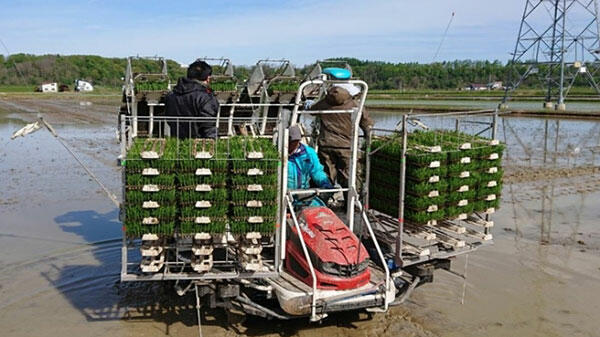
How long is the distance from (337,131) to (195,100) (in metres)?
1.88

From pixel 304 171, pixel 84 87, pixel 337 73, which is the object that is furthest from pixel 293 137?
pixel 84 87

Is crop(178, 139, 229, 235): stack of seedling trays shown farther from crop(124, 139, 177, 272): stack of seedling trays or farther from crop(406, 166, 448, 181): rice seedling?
crop(406, 166, 448, 181): rice seedling

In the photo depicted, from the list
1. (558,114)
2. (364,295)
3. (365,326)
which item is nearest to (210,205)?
(364,295)

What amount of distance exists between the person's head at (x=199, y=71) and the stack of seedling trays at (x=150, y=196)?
1.45 m

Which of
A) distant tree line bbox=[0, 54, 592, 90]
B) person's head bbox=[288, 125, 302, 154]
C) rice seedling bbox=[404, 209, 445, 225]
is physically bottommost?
rice seedling bbox=[404, 209, 445, 225]

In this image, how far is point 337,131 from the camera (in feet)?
23.3

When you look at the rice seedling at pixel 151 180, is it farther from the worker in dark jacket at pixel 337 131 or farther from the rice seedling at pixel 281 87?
the rice seedling at pixel 281 87

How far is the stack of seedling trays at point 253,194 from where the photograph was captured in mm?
5309

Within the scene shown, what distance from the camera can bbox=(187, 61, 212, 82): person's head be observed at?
21.1ft

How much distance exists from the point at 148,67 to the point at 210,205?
21.4 feet

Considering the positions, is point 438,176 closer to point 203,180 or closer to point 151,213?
point 203,180

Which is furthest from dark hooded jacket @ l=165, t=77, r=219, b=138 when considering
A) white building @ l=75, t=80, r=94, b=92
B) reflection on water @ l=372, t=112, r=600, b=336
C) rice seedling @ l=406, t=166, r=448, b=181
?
white building @ l=75, t=80, r=94, b=92

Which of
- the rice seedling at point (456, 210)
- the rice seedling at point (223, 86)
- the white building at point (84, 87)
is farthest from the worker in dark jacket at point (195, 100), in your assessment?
the white building at point (84, 87)

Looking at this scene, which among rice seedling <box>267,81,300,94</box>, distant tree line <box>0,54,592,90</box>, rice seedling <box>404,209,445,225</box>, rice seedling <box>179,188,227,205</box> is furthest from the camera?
distant tree line <box>0,54,592,90</box>
